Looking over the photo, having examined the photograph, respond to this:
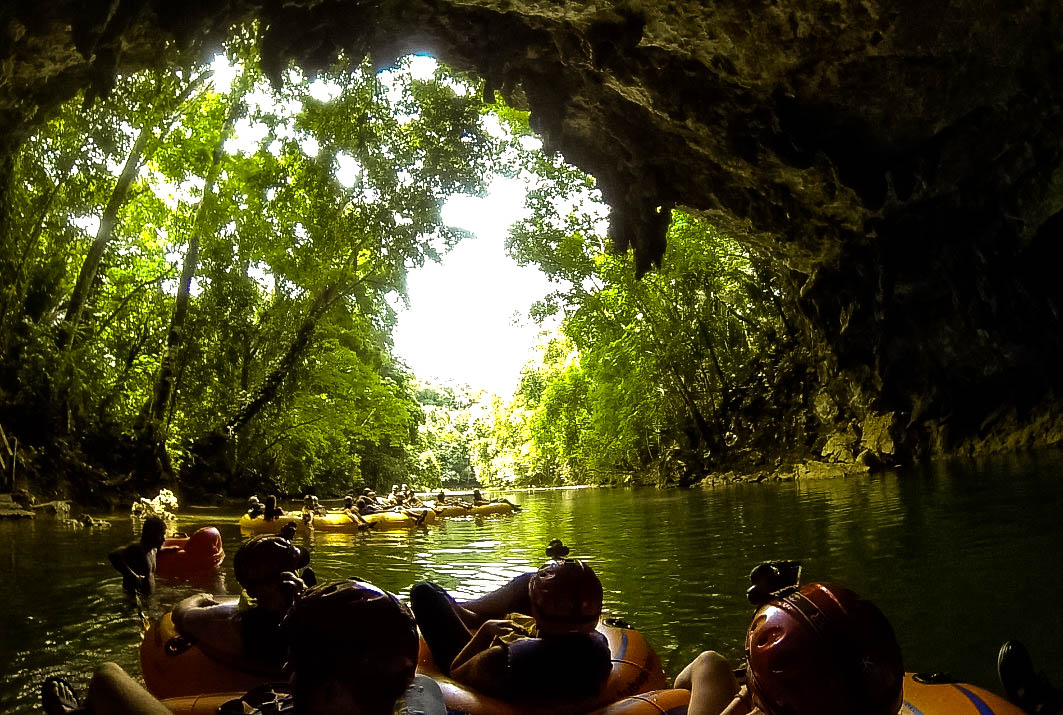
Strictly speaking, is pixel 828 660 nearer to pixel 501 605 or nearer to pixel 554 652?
pixel 554 652

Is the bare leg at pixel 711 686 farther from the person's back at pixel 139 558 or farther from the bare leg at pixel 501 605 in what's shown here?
the person's back at pixel 139 558

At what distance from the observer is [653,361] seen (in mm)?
24125

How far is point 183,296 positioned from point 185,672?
17307mm

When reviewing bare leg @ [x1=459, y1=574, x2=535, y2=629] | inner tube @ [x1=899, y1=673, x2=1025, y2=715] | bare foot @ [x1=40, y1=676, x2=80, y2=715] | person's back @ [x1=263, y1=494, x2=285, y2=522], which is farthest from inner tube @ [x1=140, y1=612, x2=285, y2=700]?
person's back @ [x1=263, y1=494, x2=285, y2=522]

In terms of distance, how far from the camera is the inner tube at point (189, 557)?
24.1 feet

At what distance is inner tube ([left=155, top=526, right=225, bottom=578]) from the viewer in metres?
7.33

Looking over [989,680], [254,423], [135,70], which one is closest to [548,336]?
[254,423]

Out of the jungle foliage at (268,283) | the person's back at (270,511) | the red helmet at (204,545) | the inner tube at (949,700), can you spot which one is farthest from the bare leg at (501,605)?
the jungle foliage at (268,283)

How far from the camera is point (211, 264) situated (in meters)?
20.2

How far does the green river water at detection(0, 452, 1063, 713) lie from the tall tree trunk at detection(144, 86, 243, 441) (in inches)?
215

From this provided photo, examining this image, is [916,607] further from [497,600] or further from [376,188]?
[376,188]

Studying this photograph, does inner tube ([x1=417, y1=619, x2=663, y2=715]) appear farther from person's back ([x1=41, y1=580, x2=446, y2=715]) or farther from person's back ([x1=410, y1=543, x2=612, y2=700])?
person's back ([x1=41, y1=580, x2=446, y2=715])

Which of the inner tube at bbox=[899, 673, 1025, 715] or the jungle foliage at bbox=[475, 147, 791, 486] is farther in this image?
the jungle foliage at bbox=[475, 147, 791, 486]

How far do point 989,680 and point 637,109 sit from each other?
1173 centimetres
